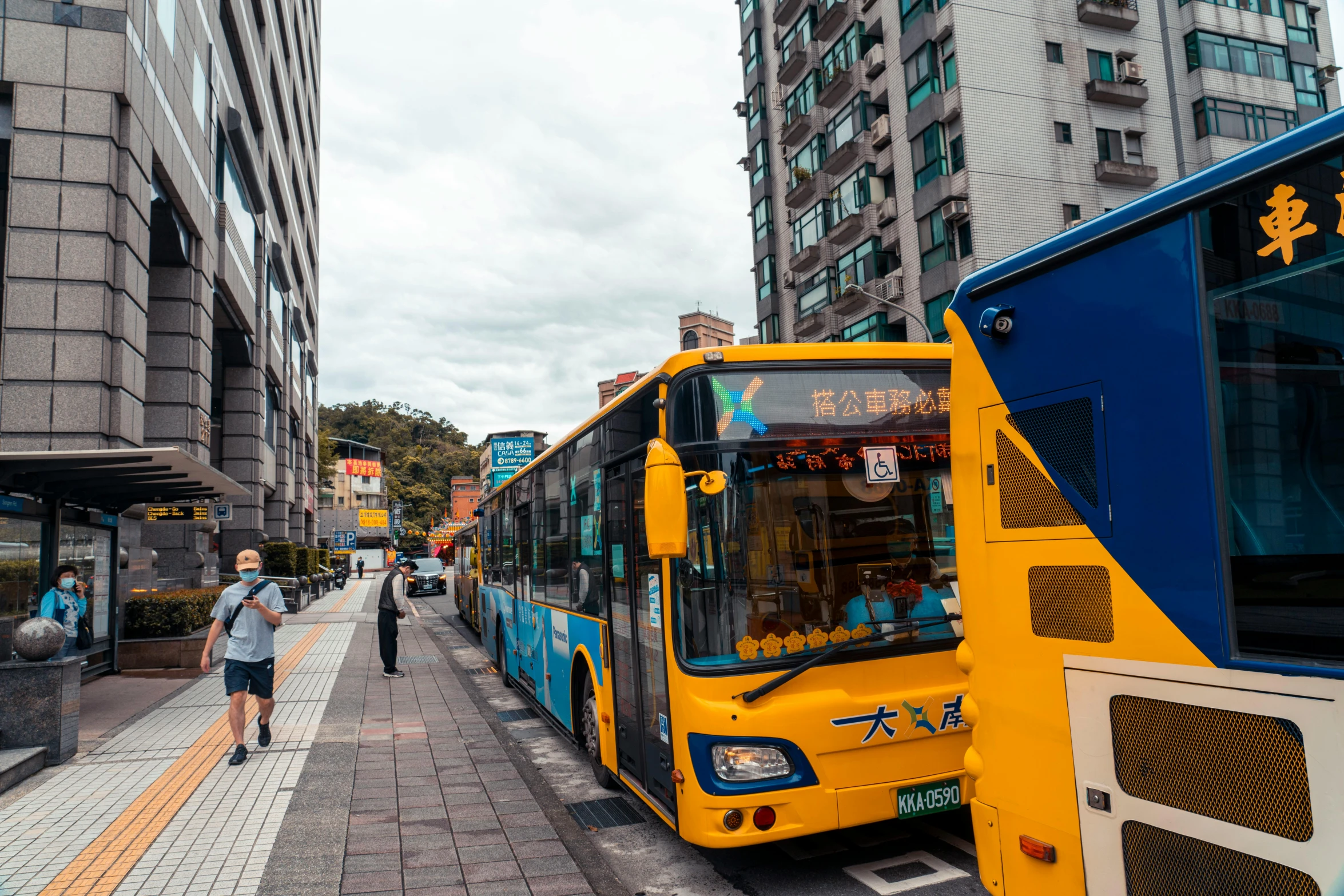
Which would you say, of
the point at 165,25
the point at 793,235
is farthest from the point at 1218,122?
the point at 165,25

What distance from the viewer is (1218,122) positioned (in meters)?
27.3

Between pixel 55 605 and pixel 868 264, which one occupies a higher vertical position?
pixel 868 264

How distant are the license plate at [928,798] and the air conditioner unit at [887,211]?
2614cm

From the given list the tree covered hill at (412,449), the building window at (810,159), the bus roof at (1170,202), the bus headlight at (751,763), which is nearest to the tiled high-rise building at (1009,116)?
the building window at (810,159)

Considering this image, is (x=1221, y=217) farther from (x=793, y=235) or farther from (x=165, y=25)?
(x=793, y=235)

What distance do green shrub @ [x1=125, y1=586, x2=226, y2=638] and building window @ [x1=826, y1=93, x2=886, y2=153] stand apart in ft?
82.3

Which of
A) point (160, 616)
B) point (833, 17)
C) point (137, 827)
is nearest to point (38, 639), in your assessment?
point (137, 827)

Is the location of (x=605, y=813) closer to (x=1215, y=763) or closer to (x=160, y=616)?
(x=1215, y=763)

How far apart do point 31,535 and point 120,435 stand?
4.10m

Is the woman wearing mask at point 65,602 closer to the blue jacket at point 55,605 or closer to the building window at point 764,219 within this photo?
the blue jacket at point 55,605

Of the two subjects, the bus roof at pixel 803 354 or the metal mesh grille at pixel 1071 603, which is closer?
the metal mesh grille at pixel 1071 603

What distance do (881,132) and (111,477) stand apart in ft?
85.2

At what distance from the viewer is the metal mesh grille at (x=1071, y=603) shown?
2.66m

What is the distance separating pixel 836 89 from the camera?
101 ft
